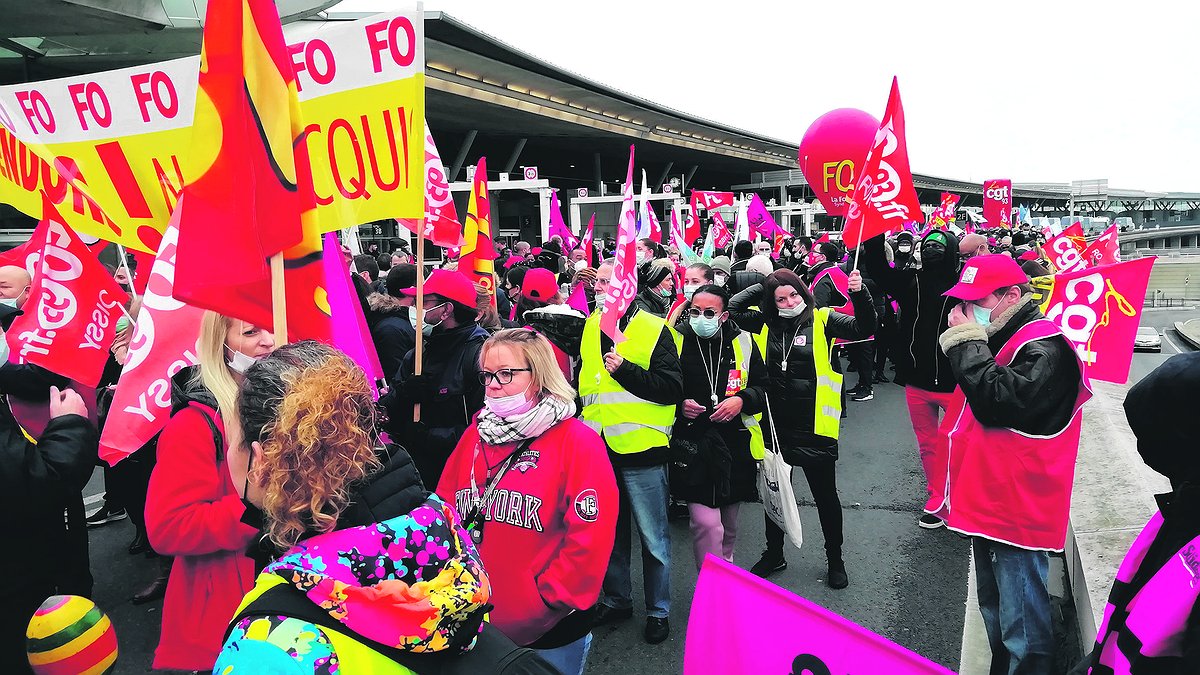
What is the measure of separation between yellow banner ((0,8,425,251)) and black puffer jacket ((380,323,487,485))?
0.87 meters

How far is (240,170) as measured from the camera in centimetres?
237

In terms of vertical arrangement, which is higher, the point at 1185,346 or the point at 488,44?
the point at 488,44

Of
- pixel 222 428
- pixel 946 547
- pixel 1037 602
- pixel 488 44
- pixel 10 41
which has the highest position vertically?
pixel 488 44

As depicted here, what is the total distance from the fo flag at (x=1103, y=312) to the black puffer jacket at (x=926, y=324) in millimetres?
1691

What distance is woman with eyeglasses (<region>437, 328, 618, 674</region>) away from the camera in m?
2.37

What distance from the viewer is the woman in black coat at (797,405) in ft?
14.2

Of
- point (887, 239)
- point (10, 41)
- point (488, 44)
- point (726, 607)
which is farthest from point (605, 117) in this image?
point (726, 607)

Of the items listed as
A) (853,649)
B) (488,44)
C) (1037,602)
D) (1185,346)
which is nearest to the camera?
(853,649)

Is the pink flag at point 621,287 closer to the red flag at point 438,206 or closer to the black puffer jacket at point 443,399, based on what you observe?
the black puffer jacket at point 443,399

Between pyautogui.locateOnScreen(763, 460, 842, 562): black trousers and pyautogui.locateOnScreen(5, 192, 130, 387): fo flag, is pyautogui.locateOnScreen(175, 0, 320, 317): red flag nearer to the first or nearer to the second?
pyautogui.locateOnScreen(5, 192, 130, 387): fo flag

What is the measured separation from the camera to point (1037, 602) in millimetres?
2984

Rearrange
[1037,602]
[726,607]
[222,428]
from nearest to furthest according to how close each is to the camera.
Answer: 1. [726,607]
2. [222,428]
3. [1037,602]

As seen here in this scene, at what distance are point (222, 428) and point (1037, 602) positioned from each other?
128 inches

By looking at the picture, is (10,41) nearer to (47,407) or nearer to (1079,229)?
(47,407)
